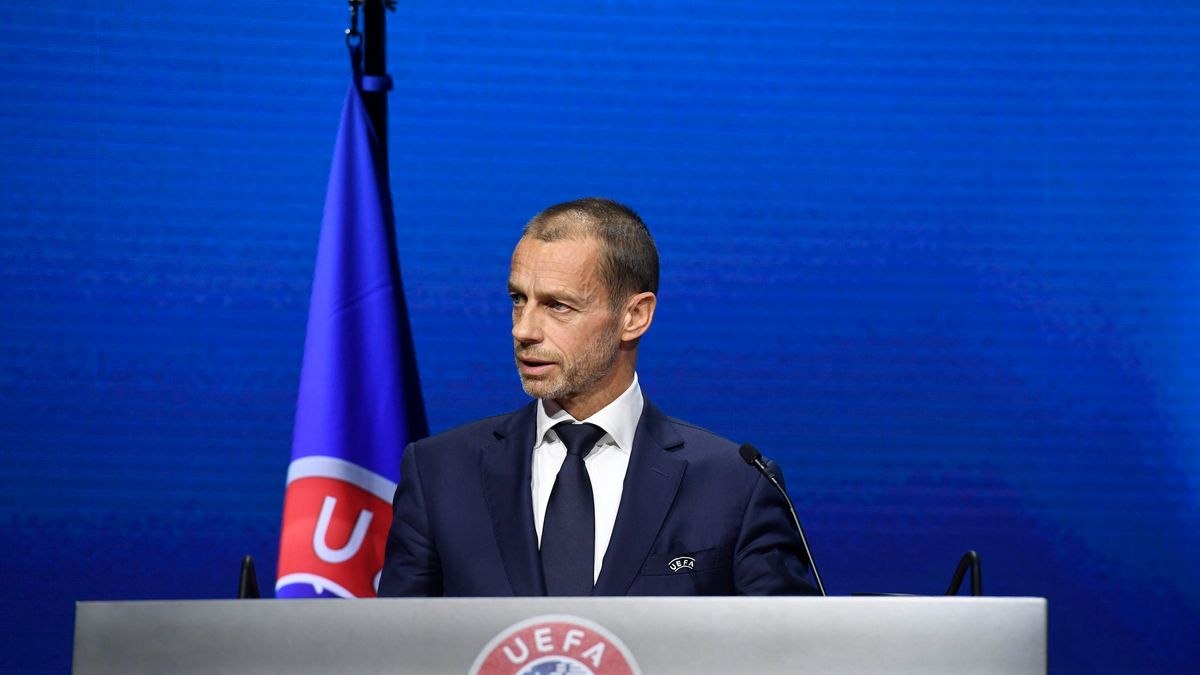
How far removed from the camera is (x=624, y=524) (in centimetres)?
192

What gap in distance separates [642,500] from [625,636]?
2.03 feet

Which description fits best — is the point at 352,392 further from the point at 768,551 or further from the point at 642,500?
the point at 768,551

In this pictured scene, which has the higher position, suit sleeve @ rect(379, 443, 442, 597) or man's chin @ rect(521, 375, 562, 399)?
man's chin @ rect(521, 375, 562, 399)

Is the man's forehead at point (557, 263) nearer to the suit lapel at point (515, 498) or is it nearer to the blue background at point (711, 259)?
the suit lapel at point (515, 498)

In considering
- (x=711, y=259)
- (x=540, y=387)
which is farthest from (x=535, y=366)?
(x=711, y=259)

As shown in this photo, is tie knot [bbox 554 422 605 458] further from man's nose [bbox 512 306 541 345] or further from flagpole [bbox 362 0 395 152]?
flagpole [bbox 362 0 395 152]

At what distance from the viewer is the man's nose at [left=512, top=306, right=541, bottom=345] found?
195 cm

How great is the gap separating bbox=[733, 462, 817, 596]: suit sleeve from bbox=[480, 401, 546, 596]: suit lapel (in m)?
0.30

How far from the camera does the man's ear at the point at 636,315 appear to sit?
6.73 feet

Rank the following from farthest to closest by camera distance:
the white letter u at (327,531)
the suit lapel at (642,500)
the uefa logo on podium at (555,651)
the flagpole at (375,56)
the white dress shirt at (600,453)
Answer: the flagpole at (375,56) → the white letter u at (327,531) → the white dress shirt at (600,453) → the suit lapel at (642,500) → the uefa logo on podium at (555,651)

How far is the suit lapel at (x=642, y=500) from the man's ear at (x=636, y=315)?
5.0 inches

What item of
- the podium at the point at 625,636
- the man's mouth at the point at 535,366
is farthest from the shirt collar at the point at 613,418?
the podium at the point at 625,636

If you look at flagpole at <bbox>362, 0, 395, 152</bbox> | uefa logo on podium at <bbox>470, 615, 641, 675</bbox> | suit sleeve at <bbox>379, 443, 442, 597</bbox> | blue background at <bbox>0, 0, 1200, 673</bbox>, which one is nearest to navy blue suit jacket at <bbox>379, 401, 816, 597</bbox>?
suit sleeve at <bbox>379, 443, 442, 597</bbox>

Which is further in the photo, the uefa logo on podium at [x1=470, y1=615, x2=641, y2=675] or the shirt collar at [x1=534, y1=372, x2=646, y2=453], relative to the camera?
the shirt collar at [x1=534, y1=372, x2=646, y2=453]
